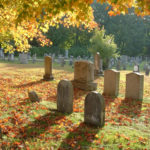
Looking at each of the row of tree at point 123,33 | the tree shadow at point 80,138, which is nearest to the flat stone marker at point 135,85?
the tree shadow at point 80,138

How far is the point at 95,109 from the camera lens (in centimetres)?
571

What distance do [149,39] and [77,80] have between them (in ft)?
137

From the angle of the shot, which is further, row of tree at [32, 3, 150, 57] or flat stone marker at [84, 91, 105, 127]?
row of tree at [32, 3, 150, 57]

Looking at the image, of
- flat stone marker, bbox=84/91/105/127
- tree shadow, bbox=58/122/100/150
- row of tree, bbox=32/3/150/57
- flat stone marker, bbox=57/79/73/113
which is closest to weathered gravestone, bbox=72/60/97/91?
flat stone marker, bbox=57/79/73/113

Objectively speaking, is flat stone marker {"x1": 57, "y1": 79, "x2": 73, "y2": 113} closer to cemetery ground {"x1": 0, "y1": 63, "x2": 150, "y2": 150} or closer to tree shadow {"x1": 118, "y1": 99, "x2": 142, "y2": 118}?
cemetery ground {"x1": 0, "y1": 63, "x2": 150, "y2": 150}

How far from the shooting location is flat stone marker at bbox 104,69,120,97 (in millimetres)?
10008

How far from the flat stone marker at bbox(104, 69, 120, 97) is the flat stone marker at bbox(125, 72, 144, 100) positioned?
0.65 metres

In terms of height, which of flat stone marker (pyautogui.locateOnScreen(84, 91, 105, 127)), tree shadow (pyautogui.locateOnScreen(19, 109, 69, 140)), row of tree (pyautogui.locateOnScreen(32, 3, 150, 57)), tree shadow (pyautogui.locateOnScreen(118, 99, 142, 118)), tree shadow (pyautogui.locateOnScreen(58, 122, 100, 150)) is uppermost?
row of tree (pyautogui.locateOnScreen(32, 3, 150, 57))

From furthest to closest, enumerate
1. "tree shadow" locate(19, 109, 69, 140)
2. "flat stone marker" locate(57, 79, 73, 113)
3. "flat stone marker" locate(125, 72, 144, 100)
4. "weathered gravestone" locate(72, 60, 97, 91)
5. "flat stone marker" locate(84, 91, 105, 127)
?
"weathered gravestone" locate(72, 60, 97, 91), "flat stone marker" locate(125, 72, 144, 100), "flat stone marker" locate(57, 79, 73, 113), "flat stone marker" locate(84, 91, 105, 127), "tree shadow" locate(19, 109, 69, 140)

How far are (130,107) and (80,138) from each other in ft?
14.0

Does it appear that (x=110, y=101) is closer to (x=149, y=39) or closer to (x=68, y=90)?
(x=68, y=90)

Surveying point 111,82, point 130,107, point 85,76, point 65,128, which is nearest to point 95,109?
point 65,128

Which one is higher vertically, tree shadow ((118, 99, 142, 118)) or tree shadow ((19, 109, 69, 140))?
tree shadow ((19, 109, 69, 140))

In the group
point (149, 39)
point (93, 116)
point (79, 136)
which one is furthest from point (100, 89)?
point (149, 39)
